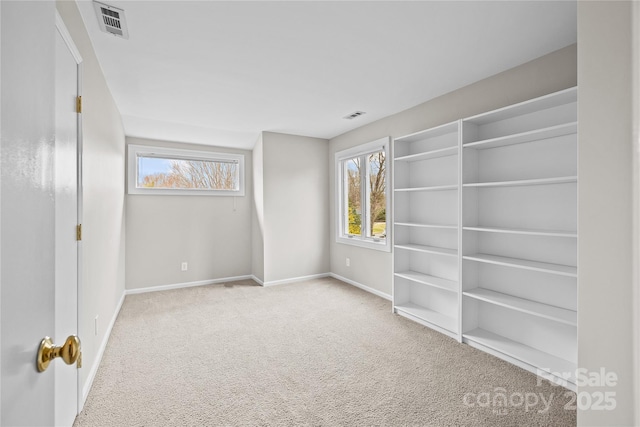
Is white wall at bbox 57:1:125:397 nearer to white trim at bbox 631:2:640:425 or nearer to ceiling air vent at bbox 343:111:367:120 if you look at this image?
white trim at bbox 631:2:640:425

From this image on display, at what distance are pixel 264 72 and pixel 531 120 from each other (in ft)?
7.51

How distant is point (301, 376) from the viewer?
219 centimetres

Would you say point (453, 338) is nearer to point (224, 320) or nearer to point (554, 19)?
point (224, 320)

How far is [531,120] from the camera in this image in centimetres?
244

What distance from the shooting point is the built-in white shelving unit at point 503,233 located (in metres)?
2.23

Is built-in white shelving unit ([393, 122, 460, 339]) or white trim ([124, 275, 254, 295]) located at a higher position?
built-in white shelving unit ([393, 122, 460, 339])

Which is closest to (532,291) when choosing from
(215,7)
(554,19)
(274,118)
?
(554,19)

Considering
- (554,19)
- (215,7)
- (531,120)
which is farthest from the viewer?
(531,120)

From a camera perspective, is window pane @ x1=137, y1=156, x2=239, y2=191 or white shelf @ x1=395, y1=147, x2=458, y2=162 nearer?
white shelf @ x1=395, y1=147, x2=458, y2=162

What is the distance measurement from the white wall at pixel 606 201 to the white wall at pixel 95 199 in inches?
93.6

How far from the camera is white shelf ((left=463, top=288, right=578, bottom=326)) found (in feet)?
6.82

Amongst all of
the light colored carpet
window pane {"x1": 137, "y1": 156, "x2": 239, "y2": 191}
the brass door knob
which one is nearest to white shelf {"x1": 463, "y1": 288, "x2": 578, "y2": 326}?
the light colored carpet

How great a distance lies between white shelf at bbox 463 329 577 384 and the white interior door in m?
2.90

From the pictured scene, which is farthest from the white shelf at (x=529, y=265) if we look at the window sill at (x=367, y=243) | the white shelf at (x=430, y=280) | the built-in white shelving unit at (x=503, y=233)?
the window sill at (x=367, y=243)
